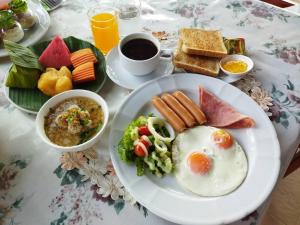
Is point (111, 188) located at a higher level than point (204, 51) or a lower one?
lower

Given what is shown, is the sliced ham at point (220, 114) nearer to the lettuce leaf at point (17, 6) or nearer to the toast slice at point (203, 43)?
the toast slice at point (203, 43)

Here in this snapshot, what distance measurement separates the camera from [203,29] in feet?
4.43

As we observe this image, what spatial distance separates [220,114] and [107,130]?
1.30ft

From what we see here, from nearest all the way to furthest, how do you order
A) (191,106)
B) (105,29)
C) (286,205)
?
(191,106) < (105,29) < (286,205)

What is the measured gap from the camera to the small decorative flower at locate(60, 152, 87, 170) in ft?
2.99

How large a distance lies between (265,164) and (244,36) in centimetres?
70

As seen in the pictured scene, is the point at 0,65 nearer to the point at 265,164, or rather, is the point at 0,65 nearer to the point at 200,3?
the point at 200,3

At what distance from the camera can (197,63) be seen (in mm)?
1175

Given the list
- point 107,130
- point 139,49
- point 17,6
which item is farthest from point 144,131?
point 17,6

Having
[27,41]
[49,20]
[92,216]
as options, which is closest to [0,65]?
[27,41]

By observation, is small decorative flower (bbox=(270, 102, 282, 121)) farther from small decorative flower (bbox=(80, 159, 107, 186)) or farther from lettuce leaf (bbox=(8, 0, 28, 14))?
lettuce leaf (bbox=(8, 0, 28, 14))

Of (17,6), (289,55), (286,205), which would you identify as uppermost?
(17,6)

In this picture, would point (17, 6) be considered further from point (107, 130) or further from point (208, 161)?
point (208, 161)

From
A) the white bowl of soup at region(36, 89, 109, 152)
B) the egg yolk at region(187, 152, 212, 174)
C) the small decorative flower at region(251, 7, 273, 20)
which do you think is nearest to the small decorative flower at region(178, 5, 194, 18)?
the small decorative flower at region(251, 7, 273, 20)
